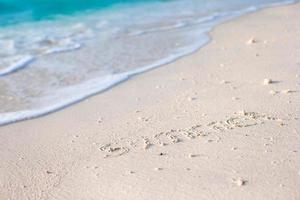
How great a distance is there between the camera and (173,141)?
4305mm

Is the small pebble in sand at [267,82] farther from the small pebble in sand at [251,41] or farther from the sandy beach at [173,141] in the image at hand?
the small pebble in sand at [251,41]

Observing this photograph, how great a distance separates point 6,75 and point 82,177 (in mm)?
3296

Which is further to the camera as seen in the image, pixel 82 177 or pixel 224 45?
pixel 224 45

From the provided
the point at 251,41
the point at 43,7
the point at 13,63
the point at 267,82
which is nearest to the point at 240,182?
the point at 267,82

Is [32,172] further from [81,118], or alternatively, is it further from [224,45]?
[224,45]

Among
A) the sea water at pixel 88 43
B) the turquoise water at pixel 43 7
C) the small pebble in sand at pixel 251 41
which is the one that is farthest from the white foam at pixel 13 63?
the turquoise water at pixel 43 7

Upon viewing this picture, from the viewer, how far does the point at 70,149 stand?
4.38 metres

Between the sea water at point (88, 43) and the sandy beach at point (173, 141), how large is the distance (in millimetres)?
471

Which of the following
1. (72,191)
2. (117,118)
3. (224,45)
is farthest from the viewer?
(224,45)

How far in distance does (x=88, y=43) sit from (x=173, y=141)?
15.7 ft

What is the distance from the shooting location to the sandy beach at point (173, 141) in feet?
11.9

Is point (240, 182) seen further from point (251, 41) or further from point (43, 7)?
point (43, 7)

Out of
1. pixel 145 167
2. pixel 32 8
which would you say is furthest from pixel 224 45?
pixel 32 8

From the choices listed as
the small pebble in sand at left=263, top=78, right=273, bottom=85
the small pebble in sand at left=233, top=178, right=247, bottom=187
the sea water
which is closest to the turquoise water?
the sea water
